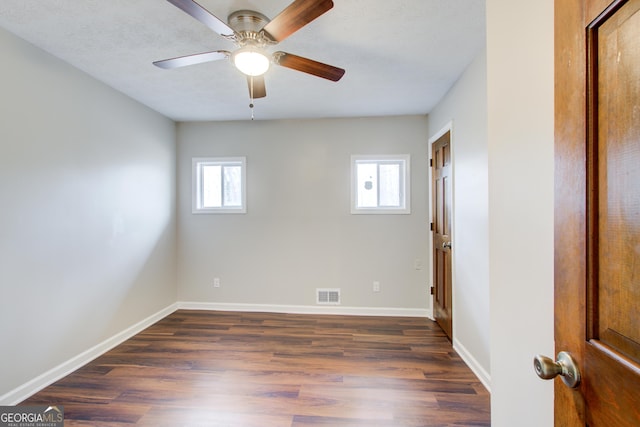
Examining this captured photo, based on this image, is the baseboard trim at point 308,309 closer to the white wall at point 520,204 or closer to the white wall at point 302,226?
the white wall at point 302,226

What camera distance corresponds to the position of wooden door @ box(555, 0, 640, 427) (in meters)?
0.49

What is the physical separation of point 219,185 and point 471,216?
123 inches

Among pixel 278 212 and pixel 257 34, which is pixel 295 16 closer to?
pixel 257 34

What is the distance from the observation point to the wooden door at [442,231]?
9.89ft

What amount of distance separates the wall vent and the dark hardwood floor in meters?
0.51

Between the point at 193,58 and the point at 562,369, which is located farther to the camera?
the point at 193,58

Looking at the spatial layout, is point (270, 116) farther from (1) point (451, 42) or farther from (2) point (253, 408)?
(2) point (253, 408)

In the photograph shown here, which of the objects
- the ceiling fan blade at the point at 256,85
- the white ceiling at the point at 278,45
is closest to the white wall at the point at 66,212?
the white ceiling at the point at 278,45

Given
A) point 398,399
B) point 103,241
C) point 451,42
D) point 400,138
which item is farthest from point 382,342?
point 103,241

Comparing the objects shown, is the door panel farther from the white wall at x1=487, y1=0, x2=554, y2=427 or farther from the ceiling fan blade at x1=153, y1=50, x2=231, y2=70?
the ceiling fan blade at x1=153, y1=50, x2=231, y2=70

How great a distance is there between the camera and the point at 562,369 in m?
0.62

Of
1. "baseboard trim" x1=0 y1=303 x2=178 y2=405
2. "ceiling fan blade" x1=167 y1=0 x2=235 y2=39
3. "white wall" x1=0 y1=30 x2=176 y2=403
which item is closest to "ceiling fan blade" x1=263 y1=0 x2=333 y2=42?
"ceiling fan blade" x1=167 y1=0 x2=235 y2=39

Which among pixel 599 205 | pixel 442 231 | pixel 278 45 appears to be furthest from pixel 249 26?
pixel 442 231

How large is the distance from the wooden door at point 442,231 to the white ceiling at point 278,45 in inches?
24.1
